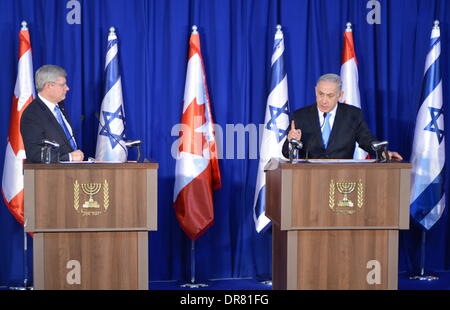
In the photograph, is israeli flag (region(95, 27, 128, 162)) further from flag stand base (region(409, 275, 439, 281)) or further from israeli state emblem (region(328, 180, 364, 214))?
flag stand base (region(409, 275, 439, 281))

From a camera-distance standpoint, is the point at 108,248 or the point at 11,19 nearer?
the point at 108,248

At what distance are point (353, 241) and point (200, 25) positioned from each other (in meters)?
2.76

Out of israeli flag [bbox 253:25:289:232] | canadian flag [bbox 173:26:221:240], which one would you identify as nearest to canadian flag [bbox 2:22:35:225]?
canadian flag [bbox 173:26:221:240]

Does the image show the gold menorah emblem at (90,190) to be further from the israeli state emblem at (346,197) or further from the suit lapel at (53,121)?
the israeli state emblem at (346,197)

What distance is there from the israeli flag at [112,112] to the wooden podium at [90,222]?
1.66 m

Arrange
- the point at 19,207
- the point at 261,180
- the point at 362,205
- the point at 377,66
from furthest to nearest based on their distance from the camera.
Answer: the point at 377,66, the point at 261,180, the point at 19,207, the point at 362,205

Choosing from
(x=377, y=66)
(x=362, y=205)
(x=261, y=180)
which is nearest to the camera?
(x=362, y=205)

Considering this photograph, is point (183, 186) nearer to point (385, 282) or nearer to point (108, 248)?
point (108, 248)

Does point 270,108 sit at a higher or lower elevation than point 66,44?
lower

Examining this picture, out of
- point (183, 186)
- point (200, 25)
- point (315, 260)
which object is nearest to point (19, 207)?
point (183, 186)

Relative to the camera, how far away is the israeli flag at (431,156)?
17.2 ft

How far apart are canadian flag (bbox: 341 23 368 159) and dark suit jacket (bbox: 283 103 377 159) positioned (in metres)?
1.02

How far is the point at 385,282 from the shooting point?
3.40 metres

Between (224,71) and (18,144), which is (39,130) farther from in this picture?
(224,71)
